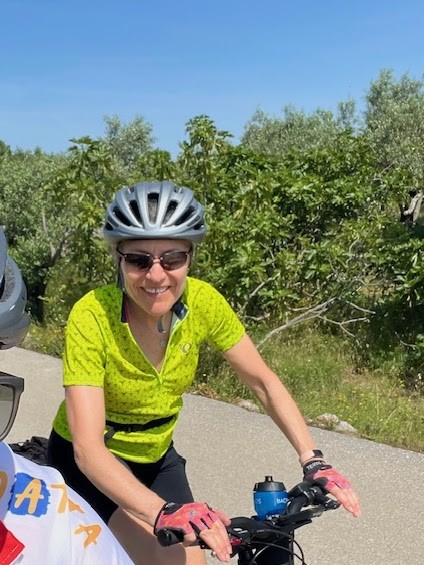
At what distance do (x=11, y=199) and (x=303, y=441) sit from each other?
13601mm

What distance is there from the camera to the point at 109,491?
6.80 ft

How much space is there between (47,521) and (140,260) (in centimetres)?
121

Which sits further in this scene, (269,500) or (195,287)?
(195,287)

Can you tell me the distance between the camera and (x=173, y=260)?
242 centimetres

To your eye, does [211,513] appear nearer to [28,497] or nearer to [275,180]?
[28,497]

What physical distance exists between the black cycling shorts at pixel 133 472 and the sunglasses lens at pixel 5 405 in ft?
4.50

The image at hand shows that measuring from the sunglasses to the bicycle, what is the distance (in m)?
0.73

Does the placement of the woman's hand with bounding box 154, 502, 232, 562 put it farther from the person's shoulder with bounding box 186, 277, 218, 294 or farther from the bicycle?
the person's shoulder with bounding box 186, 277, 218, 294

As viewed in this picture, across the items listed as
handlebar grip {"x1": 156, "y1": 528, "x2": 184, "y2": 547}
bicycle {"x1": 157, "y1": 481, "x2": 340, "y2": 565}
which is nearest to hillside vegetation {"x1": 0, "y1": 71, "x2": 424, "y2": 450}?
bicycle {"x1": 157, "y1": 481, "x2": 340, "y2": 565}

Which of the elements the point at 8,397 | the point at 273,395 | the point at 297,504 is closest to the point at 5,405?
the point at 8,397

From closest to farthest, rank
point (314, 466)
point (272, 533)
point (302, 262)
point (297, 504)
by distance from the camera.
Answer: point (272, 533) → point (297, 504) → point (314, 466) → point (302, 262)

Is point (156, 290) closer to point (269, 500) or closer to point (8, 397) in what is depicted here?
point (269, 500)

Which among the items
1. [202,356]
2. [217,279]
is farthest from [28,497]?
[217,279]

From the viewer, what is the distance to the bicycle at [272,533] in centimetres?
181
